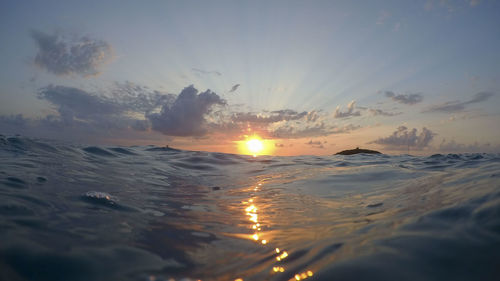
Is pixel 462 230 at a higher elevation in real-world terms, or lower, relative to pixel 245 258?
higher

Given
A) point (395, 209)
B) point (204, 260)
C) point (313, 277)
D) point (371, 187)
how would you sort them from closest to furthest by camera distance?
1. point (313, 277)
2. point (204, 260)
3. point (395, 209)
4. point (371, 187)

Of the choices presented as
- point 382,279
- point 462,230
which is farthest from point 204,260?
point 462,230

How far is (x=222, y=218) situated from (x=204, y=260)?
5.00 ft

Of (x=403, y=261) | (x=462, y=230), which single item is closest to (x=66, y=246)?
(x=403, y=261)

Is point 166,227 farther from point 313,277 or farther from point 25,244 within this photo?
point 313,277

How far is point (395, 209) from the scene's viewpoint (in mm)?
3482

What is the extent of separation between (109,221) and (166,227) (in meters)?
0.69

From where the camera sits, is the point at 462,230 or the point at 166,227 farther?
the point at 166,227

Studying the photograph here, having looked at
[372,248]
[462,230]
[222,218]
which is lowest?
[222,218]

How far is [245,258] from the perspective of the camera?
2.42 metres

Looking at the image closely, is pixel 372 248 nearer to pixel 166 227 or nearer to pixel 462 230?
pixel 462 230

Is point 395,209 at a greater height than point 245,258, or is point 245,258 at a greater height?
point 395,209

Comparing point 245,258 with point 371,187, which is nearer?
point 245,258

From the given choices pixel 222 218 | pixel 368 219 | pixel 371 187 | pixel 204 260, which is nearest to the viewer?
pixel 204 260
